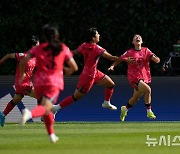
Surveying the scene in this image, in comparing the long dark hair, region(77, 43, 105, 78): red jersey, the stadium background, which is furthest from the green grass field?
the stadium background

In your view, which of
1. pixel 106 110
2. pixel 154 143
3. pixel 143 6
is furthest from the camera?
pixel 143 6

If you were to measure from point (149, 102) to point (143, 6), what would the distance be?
3674mm

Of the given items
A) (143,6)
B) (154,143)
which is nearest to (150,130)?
(154,143)

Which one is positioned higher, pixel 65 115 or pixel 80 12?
pixel 80 12

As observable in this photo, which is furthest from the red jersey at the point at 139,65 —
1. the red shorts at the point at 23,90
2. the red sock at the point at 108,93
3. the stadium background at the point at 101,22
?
the stadium background at the point at 101,22

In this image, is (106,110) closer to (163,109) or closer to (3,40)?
(163,109)

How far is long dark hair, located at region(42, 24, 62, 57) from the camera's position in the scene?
39.2ft

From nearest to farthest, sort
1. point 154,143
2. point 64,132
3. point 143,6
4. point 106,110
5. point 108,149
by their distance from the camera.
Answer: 1. point 108,149
2. point 154,143
3. point 64,132
4. point 106,110
5. point 143,6

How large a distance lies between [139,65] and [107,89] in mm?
965

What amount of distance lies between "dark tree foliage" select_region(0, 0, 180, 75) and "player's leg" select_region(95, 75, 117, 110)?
2.88 meters

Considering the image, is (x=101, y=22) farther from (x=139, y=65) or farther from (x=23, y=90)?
(x=23, y=90)

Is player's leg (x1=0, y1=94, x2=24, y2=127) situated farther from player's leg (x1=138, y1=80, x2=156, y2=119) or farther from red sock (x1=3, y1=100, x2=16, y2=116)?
player's leg (x1=138, y1=80, x2=156, y2=119)

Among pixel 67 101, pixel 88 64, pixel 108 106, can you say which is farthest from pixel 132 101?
pixel 67 101

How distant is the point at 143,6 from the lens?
21.8 meters
